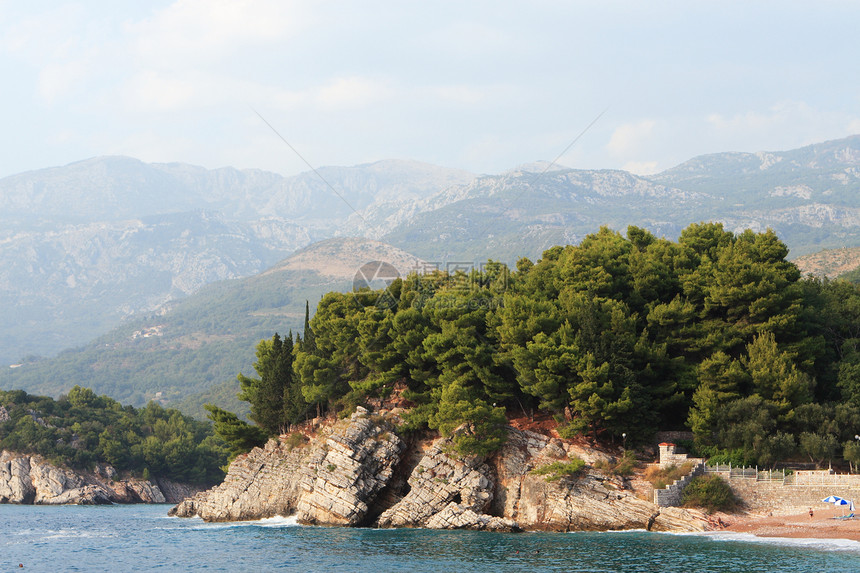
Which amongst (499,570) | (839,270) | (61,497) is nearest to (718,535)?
(499,570)

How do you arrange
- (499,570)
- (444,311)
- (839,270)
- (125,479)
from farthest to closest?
(839,270), (125,479), (444,311), (499,570)

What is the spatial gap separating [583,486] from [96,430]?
309 feet

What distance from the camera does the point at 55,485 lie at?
387ft

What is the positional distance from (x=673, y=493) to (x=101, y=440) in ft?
314

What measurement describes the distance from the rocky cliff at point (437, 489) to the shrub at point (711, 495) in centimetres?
123

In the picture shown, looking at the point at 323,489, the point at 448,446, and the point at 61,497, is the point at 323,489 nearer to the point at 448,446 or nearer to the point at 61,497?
the point at 448,446

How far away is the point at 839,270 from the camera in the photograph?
607 ft

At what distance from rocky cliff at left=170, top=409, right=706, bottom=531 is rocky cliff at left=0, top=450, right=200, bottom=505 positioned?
55901 millimetres

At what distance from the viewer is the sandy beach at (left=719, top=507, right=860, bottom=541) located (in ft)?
170

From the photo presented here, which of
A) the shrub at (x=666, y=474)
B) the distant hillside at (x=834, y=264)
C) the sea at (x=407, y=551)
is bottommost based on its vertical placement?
the sea at (x=407, y=551)

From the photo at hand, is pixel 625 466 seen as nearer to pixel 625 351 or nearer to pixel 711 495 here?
pixel 711 495

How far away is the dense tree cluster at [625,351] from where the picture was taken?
6053 cm

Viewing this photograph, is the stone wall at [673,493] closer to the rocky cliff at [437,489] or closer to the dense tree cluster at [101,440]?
the rocky cliff at [437,489]

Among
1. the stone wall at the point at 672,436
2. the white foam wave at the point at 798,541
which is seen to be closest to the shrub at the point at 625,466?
the stone wall at the point at 672,436
